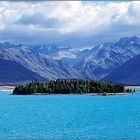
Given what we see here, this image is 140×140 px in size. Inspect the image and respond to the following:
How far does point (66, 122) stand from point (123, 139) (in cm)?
3210

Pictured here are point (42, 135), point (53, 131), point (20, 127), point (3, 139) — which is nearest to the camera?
point (3, 139)

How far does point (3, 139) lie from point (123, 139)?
17012 millimetres

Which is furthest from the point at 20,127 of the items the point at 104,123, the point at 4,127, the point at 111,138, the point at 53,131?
the point at 111,138

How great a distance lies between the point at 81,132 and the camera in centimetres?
8475

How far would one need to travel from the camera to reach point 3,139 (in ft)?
241

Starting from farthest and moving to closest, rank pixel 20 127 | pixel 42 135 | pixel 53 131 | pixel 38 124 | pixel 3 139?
1. pixel 38 124
2. pixel 20 127
3. pixel 53 131
4. pixel 42 135
5. pixel 3 139

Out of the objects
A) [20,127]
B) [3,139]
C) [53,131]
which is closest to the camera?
[3,139]

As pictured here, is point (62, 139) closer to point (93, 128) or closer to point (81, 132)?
point (81, 132)

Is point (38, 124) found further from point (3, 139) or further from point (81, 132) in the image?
point (3, 139)

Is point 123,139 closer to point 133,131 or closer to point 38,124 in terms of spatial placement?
point 133,131

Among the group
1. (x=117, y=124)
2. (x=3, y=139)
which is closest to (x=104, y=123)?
(x=117, y=124)

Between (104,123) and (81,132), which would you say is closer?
(81,132)

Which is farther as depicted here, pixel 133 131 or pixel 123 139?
pixel 133 131

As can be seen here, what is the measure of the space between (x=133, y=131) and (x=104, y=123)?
1703cm
